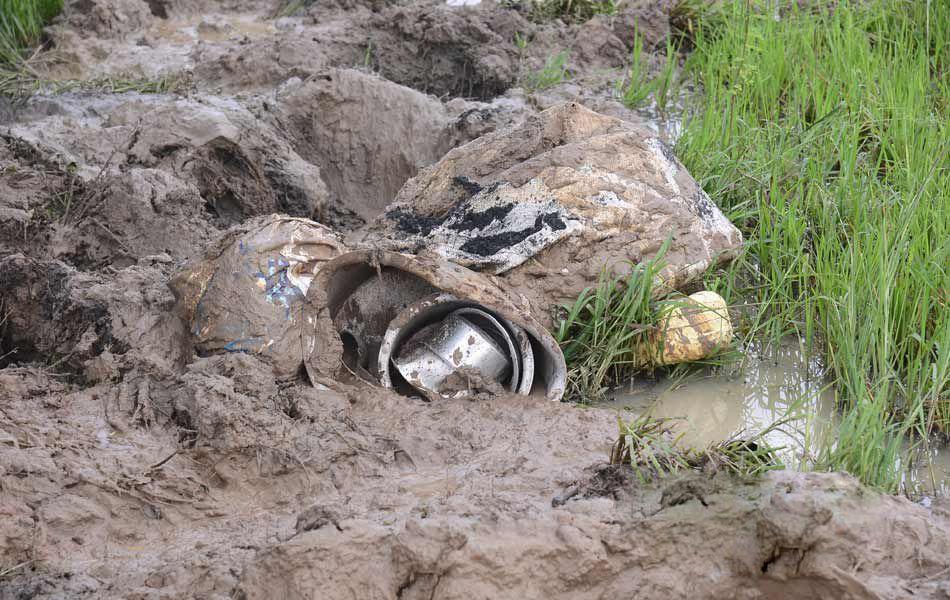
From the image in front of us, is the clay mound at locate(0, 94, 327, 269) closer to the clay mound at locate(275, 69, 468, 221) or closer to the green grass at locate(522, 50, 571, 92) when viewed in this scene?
the clay mound at locate(275, 69, 468, 221)

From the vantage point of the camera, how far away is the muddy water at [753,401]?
126 inches

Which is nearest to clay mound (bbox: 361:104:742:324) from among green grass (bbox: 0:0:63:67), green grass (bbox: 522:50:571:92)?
green grass (bbox: 522:50:571:92)

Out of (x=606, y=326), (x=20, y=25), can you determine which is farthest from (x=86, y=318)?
(x=20, y=25)

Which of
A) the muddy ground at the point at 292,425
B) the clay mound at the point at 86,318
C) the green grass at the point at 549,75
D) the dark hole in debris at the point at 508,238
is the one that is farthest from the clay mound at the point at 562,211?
the green grass at the point at 549,75

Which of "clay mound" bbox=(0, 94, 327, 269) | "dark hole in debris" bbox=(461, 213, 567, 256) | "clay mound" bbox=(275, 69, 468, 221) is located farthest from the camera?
"clay mound" bbox=(275, 69, 468, 221)

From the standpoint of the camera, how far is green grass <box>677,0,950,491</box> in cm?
329

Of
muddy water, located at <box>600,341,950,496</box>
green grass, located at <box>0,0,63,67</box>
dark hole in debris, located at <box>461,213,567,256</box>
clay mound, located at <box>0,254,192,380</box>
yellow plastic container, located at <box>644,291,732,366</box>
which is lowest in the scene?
muddy water, located at <box>600,341,950,496</box>

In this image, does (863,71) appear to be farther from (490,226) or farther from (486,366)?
(486,366)

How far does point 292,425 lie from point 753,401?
1656mm

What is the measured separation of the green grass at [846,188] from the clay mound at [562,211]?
308mm

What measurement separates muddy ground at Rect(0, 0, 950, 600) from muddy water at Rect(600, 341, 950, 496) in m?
0.45

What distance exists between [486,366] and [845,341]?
1243mm

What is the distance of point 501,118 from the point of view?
16.0 feet

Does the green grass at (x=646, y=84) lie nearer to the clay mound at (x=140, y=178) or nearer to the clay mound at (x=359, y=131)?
the clay mound at (x=359, y=131)
